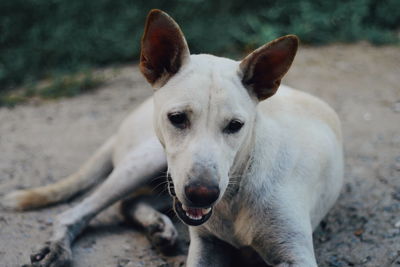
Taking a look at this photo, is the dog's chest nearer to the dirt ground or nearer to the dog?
the dog

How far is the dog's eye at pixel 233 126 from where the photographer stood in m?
2.39

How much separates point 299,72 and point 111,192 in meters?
3.57

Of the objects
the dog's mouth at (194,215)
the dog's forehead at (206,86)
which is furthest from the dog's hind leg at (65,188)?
the dog's mouth at (194,215)

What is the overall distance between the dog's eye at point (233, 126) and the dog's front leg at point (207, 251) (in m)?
0.80

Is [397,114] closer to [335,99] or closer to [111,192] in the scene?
[335,99]

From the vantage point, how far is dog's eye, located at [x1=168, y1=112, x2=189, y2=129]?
2.39 metres

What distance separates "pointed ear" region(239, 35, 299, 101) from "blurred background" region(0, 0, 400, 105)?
4.56 m

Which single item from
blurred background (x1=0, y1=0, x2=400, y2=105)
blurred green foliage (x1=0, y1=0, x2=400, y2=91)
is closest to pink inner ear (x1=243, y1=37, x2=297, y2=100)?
blurred background (x1=0, y1=0, x2=400, y2=105)

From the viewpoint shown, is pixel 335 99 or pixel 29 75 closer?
pixel 335 99

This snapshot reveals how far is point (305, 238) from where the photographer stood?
8.80 feet

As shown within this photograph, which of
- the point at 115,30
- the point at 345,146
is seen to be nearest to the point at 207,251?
the point at 345,146

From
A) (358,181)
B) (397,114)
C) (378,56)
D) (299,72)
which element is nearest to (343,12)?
(378,56)

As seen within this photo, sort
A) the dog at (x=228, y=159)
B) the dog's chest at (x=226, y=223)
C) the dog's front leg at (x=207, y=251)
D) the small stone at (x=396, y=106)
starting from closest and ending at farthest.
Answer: the dog at (x=228, y=159) → the dog's chest at (x=226, y=223) → the dog's front leg at (x=207, y=251) → the small stone at (x=396, y=106)

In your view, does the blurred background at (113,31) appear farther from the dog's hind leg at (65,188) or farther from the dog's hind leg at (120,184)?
the dog's hind leg at (120,184)
